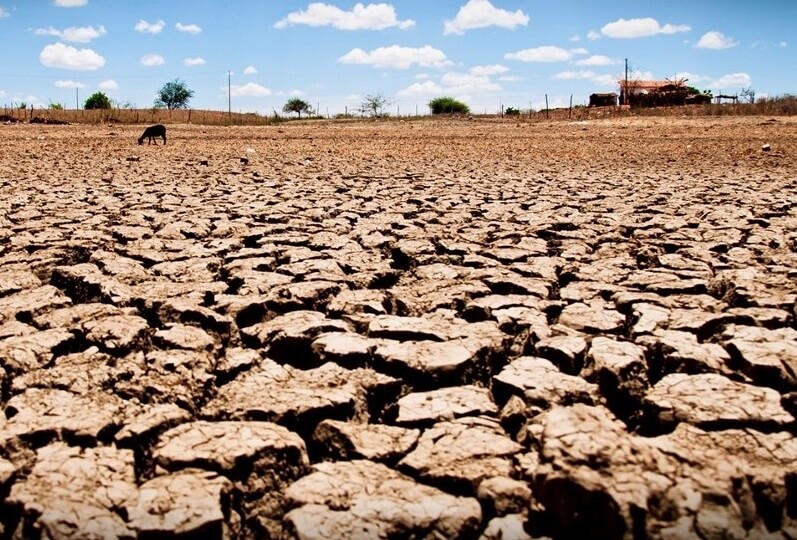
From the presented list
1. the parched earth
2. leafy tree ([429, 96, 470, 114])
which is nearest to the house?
leafy tree ([429, 96, 470, 114])

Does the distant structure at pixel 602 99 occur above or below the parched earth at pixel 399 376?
above

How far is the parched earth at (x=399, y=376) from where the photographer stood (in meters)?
1.09

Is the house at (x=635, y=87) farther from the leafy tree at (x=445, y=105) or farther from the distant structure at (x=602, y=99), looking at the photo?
the leafy tree at (x=445, y=105)

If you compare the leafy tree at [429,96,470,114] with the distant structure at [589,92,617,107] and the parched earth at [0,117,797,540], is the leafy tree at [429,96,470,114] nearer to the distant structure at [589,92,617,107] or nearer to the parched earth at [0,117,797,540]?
the distant structure at [589,92,617,107]

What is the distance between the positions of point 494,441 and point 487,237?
6.90 ft

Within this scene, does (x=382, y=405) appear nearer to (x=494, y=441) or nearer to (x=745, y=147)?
(x=494, y=441)

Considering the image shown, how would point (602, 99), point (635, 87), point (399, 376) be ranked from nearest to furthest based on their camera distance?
point (399, 376) < point (602, 99) < point (635, 87)

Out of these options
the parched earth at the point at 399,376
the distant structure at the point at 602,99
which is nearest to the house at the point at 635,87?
the distant structure at the point at 602,99

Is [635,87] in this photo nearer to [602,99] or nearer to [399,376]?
[602,99]

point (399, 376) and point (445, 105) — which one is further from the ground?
point (445, 105)

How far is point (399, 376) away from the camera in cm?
166

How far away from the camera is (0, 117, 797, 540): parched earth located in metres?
1.09

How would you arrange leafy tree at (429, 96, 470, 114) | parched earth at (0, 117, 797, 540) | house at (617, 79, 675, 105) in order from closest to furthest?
1. parched earth at (0, 117, 797, 540)
2. house at (617, 79, 675, 105)
3. leafy tree at (429, 96, 470, 114)

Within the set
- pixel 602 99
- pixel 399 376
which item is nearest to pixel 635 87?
pixel 602 99
